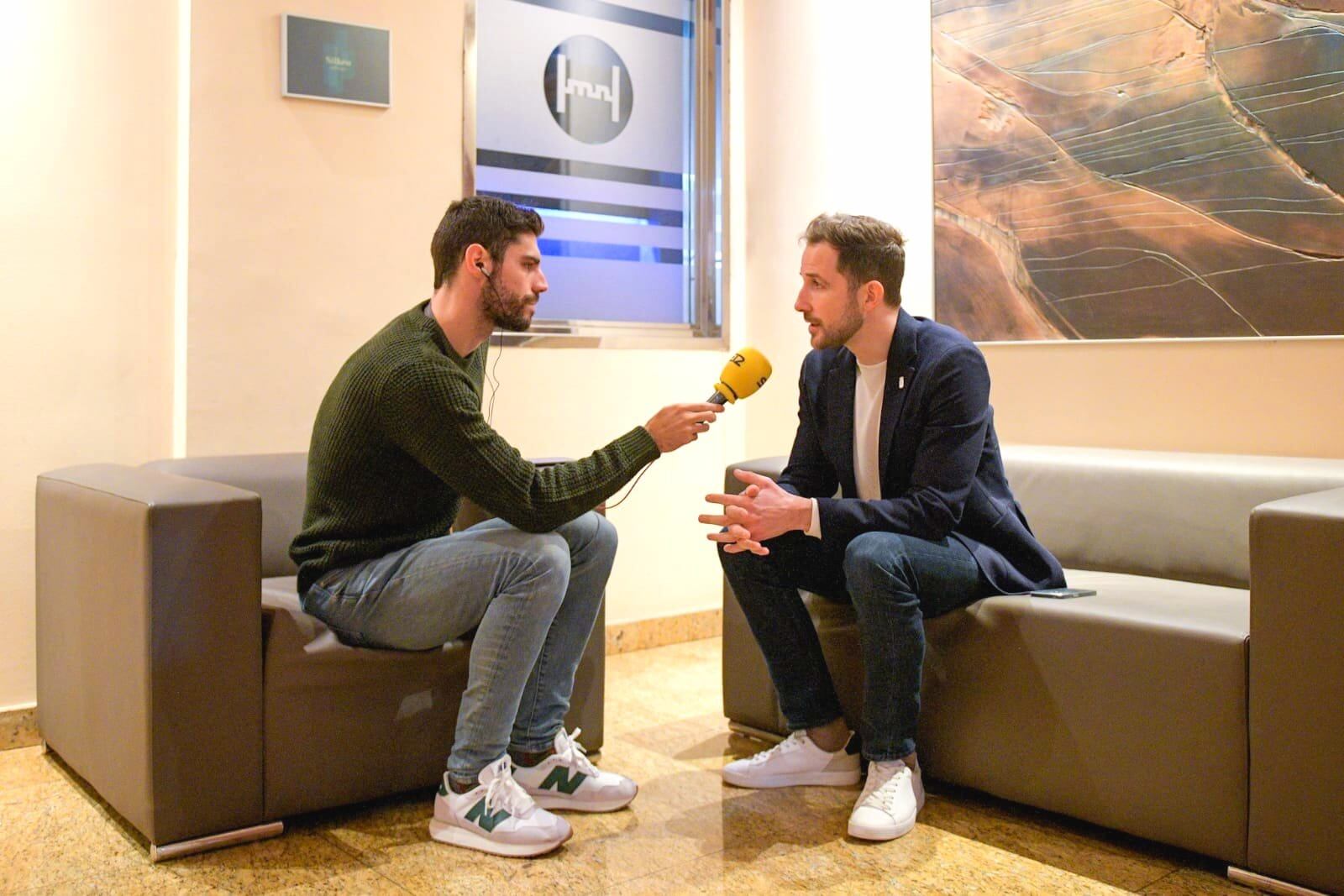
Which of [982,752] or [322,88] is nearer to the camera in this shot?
[982,752]

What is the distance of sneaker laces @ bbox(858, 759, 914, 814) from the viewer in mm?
2195

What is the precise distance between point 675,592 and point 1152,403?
Result: 170cm

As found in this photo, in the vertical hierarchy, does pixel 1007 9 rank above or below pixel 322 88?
above

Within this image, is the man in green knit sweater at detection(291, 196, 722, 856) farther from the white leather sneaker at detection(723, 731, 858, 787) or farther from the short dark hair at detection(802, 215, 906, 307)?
the short dark hair at detection(802, 215, 906, 307)

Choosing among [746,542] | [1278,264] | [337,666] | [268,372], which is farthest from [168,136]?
[1278,264]

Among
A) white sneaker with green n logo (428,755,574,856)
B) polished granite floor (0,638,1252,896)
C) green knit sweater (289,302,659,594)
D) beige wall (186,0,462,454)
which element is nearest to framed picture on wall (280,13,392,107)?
beige wall (186,0,462,454)

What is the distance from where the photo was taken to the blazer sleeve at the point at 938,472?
227cm

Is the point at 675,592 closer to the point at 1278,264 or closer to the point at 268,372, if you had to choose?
the point at 268,372

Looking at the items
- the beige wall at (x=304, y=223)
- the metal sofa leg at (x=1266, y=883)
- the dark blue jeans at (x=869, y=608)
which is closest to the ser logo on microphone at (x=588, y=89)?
the beige wall at (x=304, y=223)

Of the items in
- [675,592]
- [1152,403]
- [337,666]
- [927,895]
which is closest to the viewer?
[927,895]

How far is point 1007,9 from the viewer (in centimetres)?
324

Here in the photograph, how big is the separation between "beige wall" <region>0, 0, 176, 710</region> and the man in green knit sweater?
937 mm

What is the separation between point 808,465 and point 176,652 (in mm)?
1355

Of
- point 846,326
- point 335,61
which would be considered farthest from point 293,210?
point 846,326
